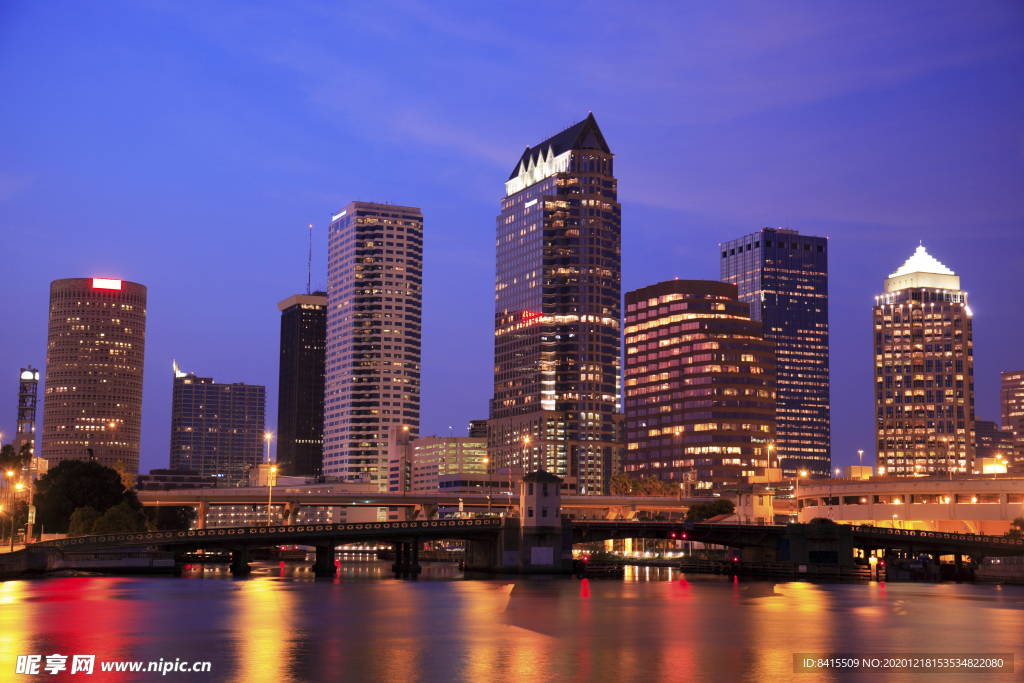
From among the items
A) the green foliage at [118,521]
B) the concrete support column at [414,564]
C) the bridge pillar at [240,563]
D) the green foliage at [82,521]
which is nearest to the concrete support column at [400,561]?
the concrete support column at [414,564]

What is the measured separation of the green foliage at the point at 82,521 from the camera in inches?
6703

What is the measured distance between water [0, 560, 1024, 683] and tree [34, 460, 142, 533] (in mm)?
67690

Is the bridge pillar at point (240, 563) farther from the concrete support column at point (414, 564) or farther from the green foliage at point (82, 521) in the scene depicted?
the concrete support column at point (414, 564)

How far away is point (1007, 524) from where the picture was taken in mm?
199500

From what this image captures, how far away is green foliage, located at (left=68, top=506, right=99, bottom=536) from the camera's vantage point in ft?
559

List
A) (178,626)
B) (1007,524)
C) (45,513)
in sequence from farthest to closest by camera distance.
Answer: (1007,524) < (45,513) < (178,626)

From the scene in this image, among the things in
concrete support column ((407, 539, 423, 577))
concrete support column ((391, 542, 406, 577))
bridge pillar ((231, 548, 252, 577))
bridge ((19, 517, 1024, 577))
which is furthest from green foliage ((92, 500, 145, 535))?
concrete support column ((407, 539, 423, 577))

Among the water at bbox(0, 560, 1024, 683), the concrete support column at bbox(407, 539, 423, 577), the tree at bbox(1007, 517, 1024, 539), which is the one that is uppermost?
the tree at bbox(1007, 517, 1024, 539)

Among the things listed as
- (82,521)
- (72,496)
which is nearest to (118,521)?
(82,521)

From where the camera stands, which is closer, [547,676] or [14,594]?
[547,676]

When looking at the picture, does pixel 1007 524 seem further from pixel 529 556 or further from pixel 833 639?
pixel 833 639

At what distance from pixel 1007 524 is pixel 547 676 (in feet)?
568

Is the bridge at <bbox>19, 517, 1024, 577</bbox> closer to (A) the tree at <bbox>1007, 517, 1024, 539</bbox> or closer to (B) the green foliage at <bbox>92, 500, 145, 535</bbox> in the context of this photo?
(B) the green foliage at <bbox>92, 500, 145, 535</bbox>

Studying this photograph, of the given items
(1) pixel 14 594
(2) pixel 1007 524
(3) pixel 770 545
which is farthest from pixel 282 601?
(2) pixel 1007 524
